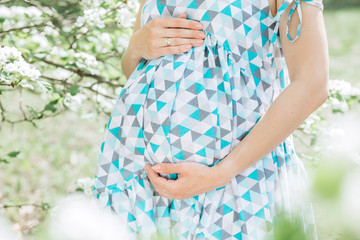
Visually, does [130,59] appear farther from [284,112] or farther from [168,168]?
[284,112]

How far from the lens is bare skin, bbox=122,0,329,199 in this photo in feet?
4.06

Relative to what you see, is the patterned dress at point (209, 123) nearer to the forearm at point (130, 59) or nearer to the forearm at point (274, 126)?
the forearm at point (274, 126)

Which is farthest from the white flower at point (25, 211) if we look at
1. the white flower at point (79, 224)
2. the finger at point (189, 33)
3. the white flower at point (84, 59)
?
the white flower at point (79, 224)

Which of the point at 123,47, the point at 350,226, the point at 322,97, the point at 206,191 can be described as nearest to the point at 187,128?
the point at 206,191

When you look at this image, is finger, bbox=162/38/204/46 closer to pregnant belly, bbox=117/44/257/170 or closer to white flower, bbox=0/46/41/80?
pregnant belly, bbox=117/44/257/170

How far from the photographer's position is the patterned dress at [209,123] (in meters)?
1.38

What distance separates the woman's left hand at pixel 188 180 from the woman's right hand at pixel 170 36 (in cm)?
40

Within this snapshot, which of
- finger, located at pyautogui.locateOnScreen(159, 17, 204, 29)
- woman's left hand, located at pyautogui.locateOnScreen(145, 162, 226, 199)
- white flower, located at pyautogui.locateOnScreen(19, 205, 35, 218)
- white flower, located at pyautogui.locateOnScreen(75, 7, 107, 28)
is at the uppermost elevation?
finger, located at pyautogui.locateOnScreen(159, 17, 204, 29)

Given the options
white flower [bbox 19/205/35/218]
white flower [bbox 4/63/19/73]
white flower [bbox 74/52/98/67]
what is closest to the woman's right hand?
white flower [bbox 4/63/19/73]

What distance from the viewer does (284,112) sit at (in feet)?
4.18

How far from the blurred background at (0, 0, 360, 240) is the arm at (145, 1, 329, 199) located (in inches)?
6.3

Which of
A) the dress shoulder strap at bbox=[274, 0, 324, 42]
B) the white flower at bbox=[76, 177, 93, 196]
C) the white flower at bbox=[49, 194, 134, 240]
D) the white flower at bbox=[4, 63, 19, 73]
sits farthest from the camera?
the white flower at bbox=[76, 177, 93, 196]

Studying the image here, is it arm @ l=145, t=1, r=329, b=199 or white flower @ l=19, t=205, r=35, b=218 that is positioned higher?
arm @ l=145, t=1, r=329, b=199

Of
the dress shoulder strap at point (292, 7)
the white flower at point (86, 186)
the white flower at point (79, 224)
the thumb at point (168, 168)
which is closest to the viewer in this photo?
the white flower at point (79, 224)
